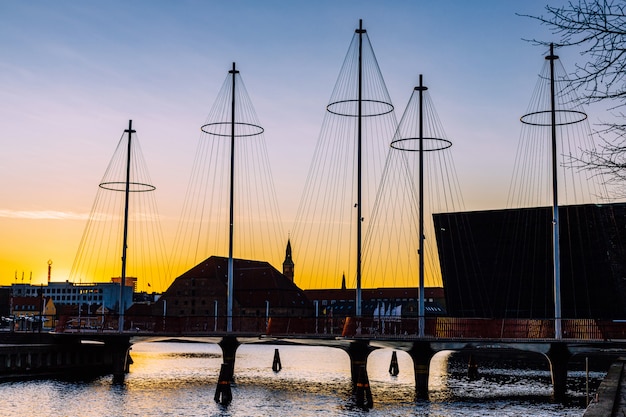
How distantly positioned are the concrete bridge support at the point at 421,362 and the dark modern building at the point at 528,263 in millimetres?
35634

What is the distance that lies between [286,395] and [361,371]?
7.77 meters

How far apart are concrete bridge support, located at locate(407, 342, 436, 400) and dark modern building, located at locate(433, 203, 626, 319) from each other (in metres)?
A: 35.6

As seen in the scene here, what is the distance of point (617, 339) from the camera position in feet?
142

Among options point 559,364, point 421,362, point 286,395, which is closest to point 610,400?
point 559,364

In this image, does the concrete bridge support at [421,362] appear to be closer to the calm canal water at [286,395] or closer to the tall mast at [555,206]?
the calm canal water at [286,395]

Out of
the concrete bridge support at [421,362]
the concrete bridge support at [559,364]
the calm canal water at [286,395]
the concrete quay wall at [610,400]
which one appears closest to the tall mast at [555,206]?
the concrete bridge support at [559,364]

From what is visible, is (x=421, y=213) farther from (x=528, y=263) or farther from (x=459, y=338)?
(x=528, y=263)

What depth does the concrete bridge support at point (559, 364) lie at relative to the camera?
4344 cm

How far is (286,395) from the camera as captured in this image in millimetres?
47969

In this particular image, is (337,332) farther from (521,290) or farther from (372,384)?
(521,290)

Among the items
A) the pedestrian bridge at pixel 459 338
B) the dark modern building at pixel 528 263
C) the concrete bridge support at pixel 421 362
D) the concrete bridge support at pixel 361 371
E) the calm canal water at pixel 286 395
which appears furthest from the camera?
the dark modern building at pixel 528 263

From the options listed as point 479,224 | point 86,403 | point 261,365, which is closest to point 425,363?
point 86,403

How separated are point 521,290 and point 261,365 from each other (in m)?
29.3

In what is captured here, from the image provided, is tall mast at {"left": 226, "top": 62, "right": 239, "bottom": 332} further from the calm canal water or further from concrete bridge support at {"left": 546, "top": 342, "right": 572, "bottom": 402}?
concrete bridge support at {"left": 546, "top": 342, "right": 572, "bottom": 402}
